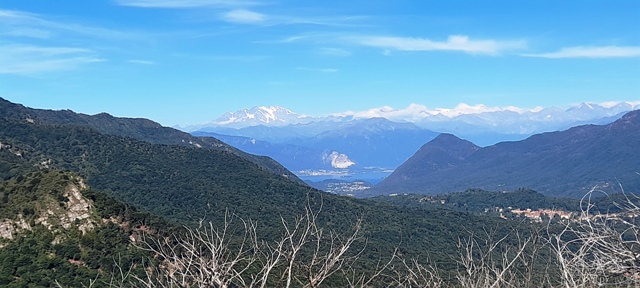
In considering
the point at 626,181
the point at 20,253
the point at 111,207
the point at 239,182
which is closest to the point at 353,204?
the point at 239,182

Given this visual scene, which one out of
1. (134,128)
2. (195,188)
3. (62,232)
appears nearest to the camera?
(62,232)

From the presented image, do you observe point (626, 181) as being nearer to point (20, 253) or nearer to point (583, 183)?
point (583, 183)

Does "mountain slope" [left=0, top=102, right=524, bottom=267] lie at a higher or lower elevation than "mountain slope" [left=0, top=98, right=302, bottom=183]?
lower

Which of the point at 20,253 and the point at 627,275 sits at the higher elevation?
the point at 627,275

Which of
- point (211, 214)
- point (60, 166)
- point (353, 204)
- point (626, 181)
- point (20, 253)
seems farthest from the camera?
point (626, 181)

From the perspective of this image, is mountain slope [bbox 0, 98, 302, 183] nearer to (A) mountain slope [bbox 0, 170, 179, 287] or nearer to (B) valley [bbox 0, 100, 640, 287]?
(B) valley [bbox 0, 100, 640, 287]

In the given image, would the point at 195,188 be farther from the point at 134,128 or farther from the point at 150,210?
the point at 134,128

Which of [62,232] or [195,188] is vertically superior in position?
[62,232]

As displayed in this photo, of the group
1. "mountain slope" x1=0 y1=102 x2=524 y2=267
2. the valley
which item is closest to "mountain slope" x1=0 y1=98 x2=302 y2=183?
the valley

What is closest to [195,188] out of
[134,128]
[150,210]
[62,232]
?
[150,210]

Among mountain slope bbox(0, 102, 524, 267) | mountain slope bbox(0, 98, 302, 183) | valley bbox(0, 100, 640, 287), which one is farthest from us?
mountain slope bbox(0, 98, 302, 183)

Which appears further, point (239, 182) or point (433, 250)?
point (239, 182)
